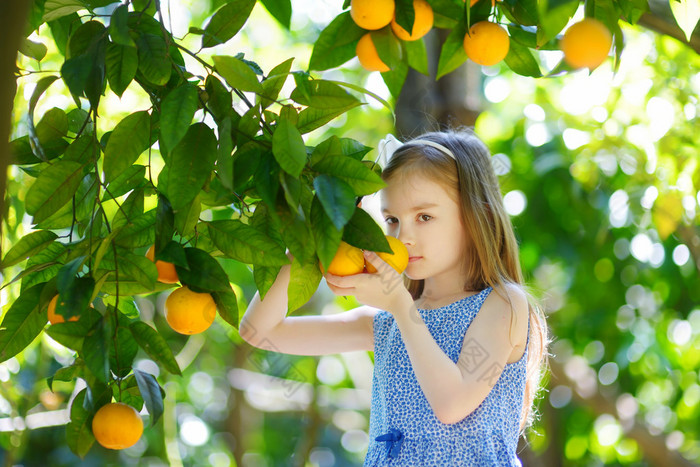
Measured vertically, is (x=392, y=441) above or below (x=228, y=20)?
below

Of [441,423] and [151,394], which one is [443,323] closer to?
[441,423]

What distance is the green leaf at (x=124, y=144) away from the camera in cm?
90

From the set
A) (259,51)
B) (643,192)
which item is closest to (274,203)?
(643,192)

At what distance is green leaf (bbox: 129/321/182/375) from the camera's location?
2.88ft

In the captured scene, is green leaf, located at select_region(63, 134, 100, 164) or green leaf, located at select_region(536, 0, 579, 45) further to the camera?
green leaf, located at select_region(63, 134, 100, 164)

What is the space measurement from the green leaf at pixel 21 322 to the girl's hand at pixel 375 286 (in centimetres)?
40

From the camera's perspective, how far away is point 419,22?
997 mm

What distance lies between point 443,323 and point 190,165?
726 millimetres

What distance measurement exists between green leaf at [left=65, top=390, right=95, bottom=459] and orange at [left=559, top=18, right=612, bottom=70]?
27.0 inches

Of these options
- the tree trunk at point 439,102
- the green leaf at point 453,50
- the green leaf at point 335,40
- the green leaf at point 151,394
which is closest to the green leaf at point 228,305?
the green leaf at point 151,394

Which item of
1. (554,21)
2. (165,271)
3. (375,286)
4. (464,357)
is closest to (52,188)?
(165,271)

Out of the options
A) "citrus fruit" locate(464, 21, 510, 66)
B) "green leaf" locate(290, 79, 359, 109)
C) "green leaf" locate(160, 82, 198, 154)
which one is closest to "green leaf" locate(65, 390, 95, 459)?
"green leaf" locate(160, 82, 198, 154)

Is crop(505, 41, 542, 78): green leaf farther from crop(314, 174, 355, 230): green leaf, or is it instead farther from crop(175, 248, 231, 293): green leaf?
crop(175, 248, 231, 293): green leaf

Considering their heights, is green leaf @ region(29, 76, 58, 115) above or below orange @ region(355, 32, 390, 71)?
above
